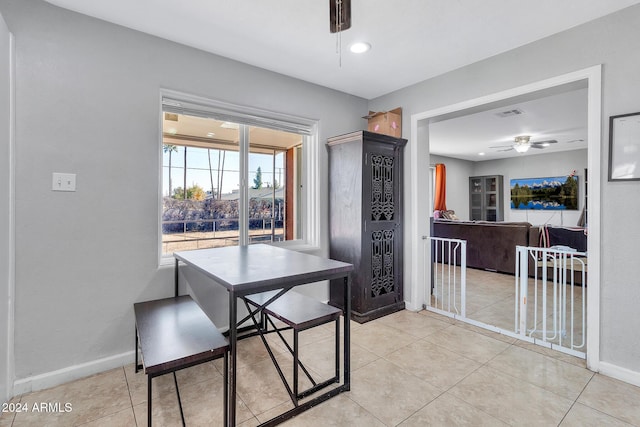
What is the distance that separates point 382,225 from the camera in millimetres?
3215

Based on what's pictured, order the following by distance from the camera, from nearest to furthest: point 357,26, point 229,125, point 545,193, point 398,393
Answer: point 398,393 < point 357,26 < point 229,125 < point 545,193

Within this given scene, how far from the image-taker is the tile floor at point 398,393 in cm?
167

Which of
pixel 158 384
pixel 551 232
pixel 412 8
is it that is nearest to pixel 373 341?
pixel 158 384

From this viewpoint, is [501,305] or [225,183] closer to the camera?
[225,183]

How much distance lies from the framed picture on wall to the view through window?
2563mm

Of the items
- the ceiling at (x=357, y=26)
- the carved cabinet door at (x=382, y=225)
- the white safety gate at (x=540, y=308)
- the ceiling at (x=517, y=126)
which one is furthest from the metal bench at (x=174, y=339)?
the ceiling at (x=517, y=126)

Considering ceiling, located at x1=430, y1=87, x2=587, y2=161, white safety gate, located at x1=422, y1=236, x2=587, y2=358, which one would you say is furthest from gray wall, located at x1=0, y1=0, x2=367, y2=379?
ceiling, located at x1=430, y1=87, x2=587, y2=161

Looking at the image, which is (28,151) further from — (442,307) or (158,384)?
(442,307)

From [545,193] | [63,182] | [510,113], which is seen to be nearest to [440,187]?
[545,193]

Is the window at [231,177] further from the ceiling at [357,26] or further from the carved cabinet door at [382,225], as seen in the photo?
the carved cabinet door at [382,225]

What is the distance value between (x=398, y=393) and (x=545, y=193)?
7.95m

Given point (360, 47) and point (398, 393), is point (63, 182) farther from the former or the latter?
point (398, 393)

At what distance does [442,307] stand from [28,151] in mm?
3740

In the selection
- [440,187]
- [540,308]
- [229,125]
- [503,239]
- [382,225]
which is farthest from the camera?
[440,187]
